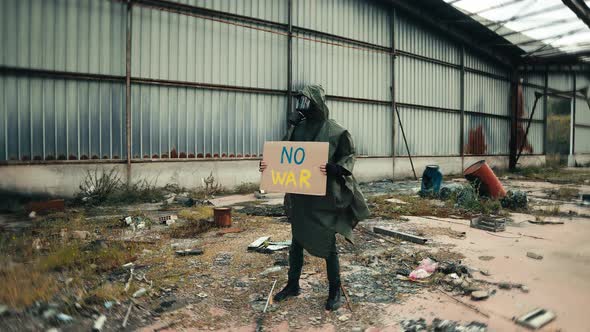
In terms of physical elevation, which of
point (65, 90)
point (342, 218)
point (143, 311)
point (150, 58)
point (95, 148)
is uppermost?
point (150, 58)

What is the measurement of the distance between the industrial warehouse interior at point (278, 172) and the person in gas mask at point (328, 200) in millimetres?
16

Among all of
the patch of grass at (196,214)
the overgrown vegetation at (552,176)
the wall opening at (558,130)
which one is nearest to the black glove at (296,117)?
the patch of grass at (196,214)

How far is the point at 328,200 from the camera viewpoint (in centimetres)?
278

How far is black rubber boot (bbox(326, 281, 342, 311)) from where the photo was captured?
287cm

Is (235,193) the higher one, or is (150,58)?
(150,58)

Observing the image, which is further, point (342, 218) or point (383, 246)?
point (383, 246)

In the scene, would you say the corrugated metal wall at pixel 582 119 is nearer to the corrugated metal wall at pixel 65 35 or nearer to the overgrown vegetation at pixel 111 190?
the overgrown vegetation at pixel 111 190

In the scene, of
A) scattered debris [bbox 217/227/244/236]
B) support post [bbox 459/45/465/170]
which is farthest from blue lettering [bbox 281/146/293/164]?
support post [bbox 459/45/465/170]

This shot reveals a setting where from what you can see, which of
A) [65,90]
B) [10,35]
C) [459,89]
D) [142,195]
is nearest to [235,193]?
[142,195]

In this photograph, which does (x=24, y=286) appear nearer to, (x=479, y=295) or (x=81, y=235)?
(x=81, y=235)

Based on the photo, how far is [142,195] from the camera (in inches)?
303

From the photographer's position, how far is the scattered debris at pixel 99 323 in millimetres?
2509

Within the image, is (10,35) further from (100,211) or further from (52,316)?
(52,316)

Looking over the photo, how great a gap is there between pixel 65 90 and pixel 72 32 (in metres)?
1.15
